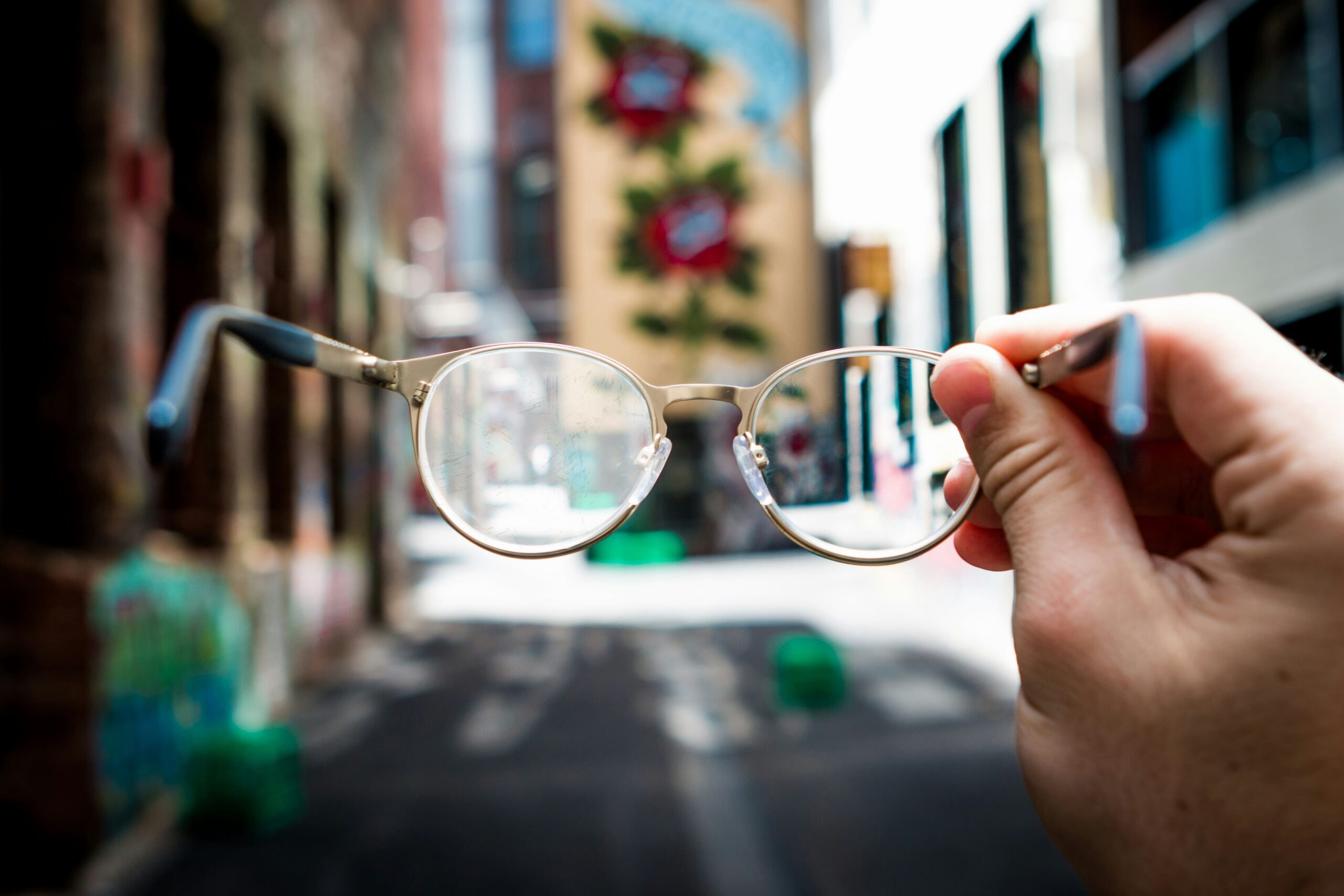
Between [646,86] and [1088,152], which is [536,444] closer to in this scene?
[1088,152]

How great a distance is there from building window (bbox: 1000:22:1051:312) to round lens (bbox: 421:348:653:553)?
27.9 inches

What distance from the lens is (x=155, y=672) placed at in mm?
3691

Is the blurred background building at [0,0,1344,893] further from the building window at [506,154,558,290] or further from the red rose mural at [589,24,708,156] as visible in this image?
the building window at [506,154,558,290]

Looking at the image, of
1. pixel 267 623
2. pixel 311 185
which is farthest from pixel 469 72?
pixel 267 623

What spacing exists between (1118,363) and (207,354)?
2.99ft

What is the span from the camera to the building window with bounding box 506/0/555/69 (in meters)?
18.7

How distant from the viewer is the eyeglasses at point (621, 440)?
1037 millimetres

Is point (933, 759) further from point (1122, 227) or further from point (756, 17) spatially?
point (756, 17)

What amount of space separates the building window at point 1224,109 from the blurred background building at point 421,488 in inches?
1.0

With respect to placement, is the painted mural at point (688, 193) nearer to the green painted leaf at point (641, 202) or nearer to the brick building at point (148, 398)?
the green painted leaf at point (641, 202)

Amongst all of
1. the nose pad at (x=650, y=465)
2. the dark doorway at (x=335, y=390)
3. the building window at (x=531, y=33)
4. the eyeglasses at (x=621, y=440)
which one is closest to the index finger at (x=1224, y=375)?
the eyeglasses at (x=621, y=440)

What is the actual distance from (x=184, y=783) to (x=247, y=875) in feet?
2.91

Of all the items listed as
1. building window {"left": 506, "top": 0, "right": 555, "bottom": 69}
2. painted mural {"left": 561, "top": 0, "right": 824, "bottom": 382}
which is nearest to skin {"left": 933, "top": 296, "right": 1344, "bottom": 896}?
painted mural {"left": 561, "top": 0, "right": 824, "bottom": 382}

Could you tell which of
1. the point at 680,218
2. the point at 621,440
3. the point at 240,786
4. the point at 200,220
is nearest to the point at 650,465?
the point at 621,440
